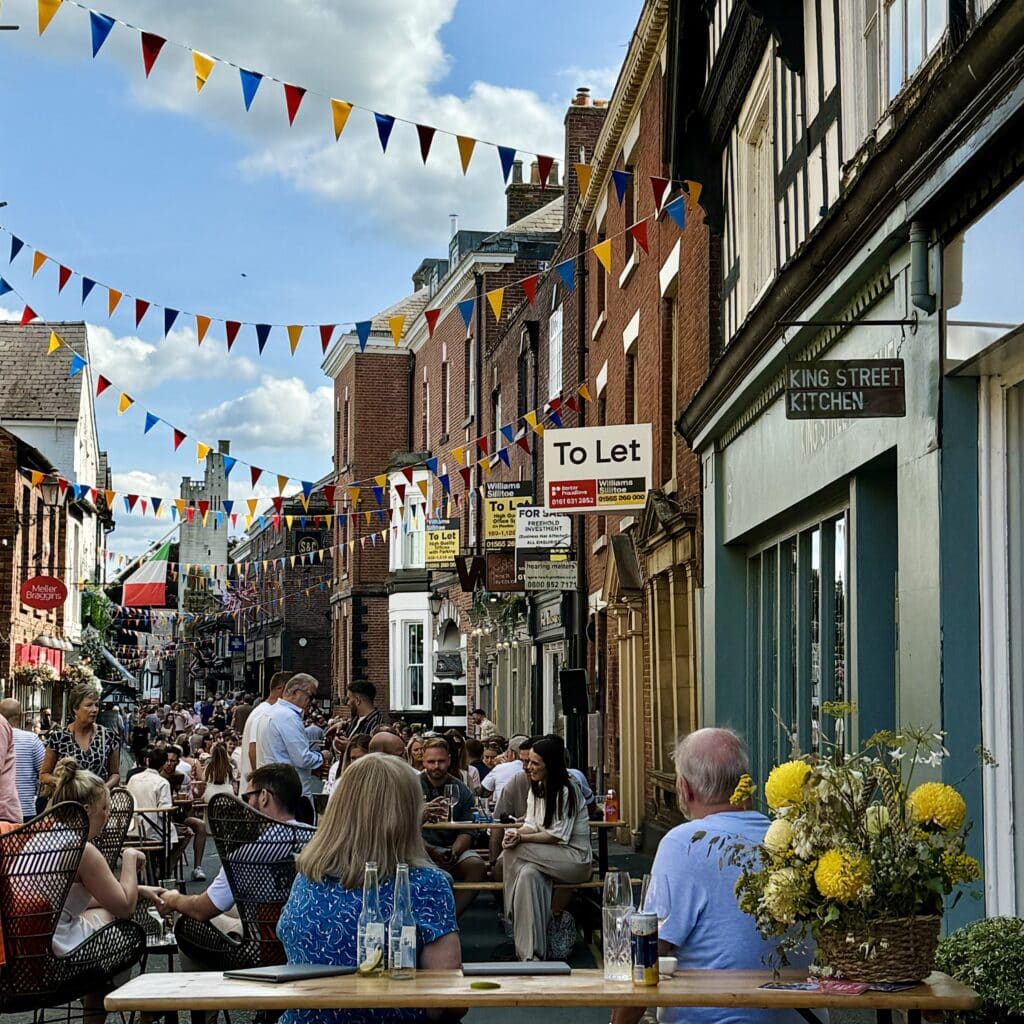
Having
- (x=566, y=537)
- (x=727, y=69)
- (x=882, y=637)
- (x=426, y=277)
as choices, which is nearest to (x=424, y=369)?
(x=426, y=277)

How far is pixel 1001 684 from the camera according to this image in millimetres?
6531

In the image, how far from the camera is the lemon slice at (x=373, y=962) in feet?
15.7

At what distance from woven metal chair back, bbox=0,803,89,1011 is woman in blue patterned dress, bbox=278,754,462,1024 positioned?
209 centimetres

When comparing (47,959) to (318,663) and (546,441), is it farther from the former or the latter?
(318,663)

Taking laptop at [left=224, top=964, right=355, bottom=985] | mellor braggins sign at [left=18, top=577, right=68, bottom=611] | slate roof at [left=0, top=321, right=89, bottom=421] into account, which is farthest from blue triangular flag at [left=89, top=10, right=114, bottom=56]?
slate roof at [left=0, top=321, right=89, bottom=421]

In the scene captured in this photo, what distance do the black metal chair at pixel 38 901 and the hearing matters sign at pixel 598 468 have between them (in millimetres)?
11129

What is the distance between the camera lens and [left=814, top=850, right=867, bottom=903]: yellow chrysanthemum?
4273 mm

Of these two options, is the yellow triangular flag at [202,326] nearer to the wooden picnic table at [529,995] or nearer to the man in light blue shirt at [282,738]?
the man in light blue shirt at [282,738]

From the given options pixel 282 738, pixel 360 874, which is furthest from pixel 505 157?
pixel 360 874

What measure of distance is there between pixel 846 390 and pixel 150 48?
19.1ft

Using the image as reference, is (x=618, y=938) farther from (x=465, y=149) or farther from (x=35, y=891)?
(x=465, y=149)

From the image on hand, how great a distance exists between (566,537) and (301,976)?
65.2 ft

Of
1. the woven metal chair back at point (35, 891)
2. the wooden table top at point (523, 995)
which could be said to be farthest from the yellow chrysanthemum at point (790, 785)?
the woven metal chair back at point (35, 891)

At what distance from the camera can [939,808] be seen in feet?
14.5
